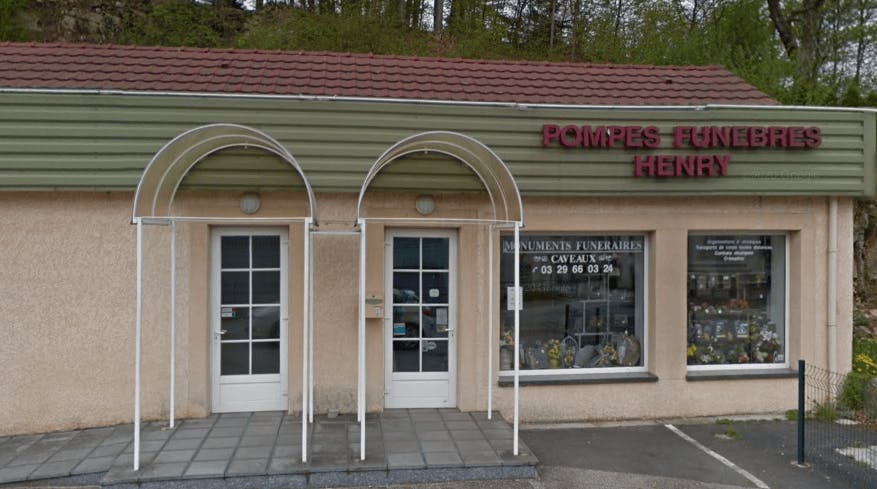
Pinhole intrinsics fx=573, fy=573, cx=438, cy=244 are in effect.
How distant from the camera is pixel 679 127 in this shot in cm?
652

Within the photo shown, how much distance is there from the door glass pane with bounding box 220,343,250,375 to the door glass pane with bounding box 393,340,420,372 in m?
1.67

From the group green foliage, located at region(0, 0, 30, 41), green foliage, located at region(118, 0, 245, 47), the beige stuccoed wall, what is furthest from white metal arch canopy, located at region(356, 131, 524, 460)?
green foliage, located at region(118, 0, 245, 47)

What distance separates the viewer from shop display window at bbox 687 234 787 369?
7.06m

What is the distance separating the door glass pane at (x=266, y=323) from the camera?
6445 millimetres

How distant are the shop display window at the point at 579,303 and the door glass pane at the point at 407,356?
3.39 feet

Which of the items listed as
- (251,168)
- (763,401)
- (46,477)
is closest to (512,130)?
(251,168)

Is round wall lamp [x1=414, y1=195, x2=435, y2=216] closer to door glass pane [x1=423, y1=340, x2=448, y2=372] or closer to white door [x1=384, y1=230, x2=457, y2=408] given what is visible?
white door [x1=384, y1=230, x2=457, y2=408]

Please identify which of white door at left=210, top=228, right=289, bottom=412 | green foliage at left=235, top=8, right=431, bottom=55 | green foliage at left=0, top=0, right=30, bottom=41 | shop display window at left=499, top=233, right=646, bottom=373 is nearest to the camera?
white door at left=210, top=228, right=289, bottom=412

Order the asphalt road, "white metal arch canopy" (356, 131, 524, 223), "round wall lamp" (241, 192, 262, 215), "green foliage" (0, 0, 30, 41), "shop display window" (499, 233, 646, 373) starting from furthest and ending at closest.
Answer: "green foliage" (0, 0, 30, 41) → "shop display window" (499, 233, 646, 373) → "round wall lamp" (241, 192, 262, 215) → "white metal arch canopy" (356, 131, 524, 223) → the asphalt road

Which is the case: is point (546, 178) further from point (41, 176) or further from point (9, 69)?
point (9, 69)

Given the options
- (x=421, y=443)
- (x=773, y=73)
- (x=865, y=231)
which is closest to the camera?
(x=421, y=443)

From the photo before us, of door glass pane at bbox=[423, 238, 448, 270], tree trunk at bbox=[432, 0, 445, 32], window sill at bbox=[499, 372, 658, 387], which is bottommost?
window sill at bbox=[499, 372, 658, 387]

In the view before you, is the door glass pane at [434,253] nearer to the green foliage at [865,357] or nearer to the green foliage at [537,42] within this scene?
the green foliage at [865,357]

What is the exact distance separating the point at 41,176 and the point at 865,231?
12.4 meters
